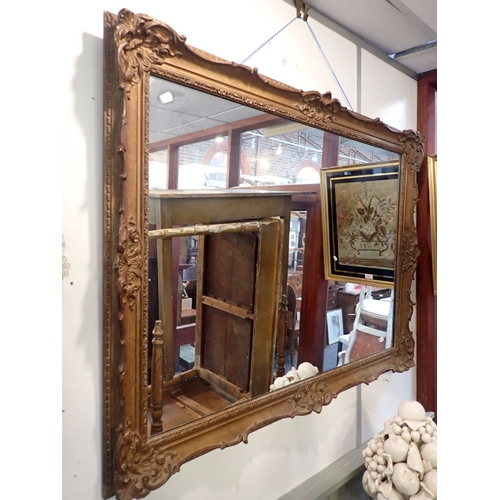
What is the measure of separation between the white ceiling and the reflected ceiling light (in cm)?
58

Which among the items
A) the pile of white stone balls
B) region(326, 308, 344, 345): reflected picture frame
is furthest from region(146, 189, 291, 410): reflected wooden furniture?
the pile of white stone balls

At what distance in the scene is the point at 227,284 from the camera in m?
0.84

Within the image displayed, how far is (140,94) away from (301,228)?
Result: 515 mm

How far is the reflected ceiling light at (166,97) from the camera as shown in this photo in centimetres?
69

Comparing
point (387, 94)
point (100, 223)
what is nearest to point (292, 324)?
point (100, 223)

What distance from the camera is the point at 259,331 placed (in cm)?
90

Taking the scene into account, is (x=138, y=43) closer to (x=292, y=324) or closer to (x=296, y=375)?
(x=292, y=324)

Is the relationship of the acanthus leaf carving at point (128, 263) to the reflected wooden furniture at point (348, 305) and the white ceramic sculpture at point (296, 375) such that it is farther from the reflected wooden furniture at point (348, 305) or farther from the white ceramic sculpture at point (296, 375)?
the reflected wooden furniture at point (348, 305)

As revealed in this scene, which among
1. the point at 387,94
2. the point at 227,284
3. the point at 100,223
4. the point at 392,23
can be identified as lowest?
the point at 227,284

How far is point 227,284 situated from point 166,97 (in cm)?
41

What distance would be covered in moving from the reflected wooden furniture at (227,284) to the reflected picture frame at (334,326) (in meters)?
0.21

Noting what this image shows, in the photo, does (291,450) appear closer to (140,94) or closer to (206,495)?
(206,495)
